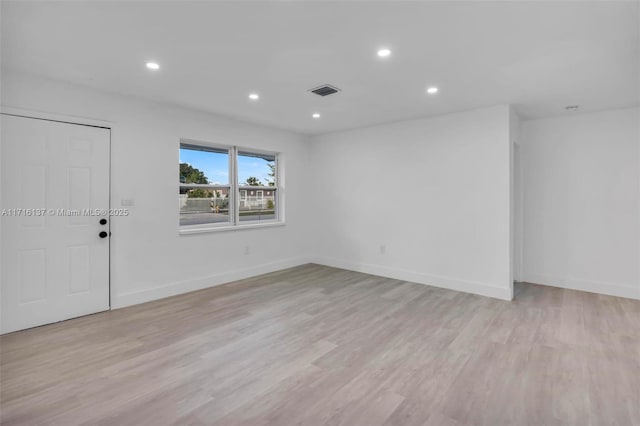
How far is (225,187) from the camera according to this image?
16.5ft

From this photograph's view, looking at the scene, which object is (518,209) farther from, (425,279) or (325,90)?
(325,90)

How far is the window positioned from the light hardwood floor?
1388 millimetres

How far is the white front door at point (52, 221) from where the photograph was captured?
3066mm

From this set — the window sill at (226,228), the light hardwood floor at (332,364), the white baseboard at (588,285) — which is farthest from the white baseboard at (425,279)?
the window sill at (226,228)

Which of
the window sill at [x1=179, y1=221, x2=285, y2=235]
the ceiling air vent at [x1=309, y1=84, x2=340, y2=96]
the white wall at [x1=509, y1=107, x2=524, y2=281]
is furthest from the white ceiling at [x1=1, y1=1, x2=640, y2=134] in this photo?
the window sill at [x1=179, y1=221, x2=285, y2=235]

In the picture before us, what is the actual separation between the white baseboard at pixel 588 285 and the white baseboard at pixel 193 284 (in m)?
3.99

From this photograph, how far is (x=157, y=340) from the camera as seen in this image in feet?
9.60

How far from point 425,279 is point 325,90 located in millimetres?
3107

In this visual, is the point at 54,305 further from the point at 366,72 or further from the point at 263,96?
the point at 366,72

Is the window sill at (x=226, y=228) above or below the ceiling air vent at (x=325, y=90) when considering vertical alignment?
below

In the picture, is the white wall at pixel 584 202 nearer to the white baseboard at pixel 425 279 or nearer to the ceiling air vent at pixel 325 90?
the white baseboard at pixel 425 279

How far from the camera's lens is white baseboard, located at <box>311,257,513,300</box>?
13.6 ft

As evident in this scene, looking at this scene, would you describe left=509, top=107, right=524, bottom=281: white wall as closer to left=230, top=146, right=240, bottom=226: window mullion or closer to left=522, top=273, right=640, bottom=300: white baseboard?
left=522, top=273, right=640, bottom=300: white baseboard

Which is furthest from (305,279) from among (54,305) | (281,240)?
(54,305)
